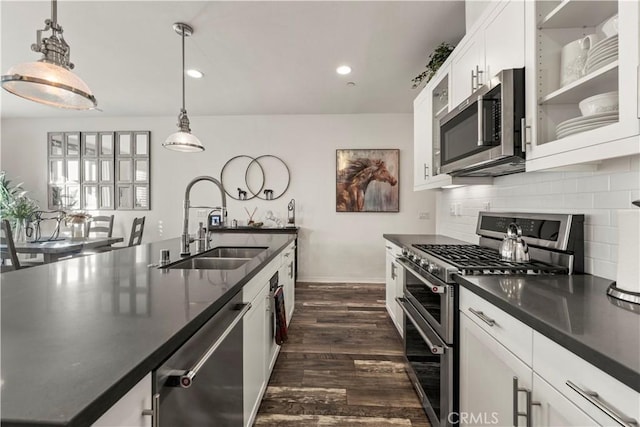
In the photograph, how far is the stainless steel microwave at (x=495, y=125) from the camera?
1.33 m

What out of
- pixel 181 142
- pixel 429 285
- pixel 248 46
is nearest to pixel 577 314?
pixel 429 285

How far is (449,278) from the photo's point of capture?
1312mm

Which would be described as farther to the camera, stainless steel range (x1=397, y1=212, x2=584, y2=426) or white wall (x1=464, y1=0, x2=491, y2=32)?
white wall (x1=464, y1=0, x2=491, y2=32)

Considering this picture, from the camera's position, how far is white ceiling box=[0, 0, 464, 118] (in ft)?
7.33

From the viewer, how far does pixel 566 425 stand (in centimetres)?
72

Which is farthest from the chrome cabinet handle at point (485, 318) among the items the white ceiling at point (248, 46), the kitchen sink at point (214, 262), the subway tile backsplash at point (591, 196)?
the white ceiling at point (248, 46)

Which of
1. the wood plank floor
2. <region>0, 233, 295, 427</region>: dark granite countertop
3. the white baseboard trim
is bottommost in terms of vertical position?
the wood plank floor

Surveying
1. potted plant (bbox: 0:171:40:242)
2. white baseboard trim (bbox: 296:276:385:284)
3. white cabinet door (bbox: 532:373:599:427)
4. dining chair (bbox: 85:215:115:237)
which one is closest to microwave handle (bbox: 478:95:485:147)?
white cabinet door (bbox: 532:373:599:427)

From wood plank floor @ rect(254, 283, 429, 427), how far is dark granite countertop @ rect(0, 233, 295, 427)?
0.99m

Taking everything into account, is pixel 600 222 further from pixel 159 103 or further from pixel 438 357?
pixel 159 103

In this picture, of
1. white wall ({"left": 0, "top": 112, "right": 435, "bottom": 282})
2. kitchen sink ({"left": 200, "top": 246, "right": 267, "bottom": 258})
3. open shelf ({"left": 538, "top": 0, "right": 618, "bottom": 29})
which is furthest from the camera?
white wall ({"left": 0, "top": 112, "right": 435, "bottom": 282})

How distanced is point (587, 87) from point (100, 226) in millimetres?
5863

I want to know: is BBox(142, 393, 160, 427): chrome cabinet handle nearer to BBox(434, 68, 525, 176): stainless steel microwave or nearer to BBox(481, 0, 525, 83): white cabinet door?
BBox(434, 68, 525, 176): stainless steel microwave

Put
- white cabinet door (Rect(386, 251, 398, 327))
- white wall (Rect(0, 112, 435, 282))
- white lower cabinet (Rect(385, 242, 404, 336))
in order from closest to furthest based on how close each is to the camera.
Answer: white lower cabinet (Rect(385, 242, 404, 336)) < white cabinet door (Rect(386, 251, 398, 327)) < white wall (Rect(0, 112, 435, 282))
